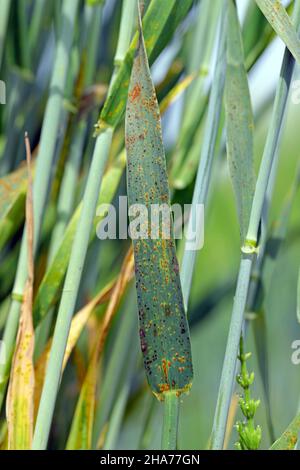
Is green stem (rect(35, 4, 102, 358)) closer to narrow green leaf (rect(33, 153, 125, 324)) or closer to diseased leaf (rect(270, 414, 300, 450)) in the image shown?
narrow green leaf (rect(33, 153, 125, 324))

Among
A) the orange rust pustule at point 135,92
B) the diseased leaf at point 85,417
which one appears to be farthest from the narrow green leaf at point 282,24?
the diseased leaf at point 85,417

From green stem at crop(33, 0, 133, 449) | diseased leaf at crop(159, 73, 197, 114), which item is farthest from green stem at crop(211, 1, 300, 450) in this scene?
diseased leaf at crop(159, 73, 197, 114)

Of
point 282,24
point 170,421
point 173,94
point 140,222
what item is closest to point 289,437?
point 170,421

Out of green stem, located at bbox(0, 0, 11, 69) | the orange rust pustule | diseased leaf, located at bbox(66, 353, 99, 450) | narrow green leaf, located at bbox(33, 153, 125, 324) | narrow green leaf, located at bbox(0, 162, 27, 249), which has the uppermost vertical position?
green stem, located at bbox(0, 0, 11, 69)

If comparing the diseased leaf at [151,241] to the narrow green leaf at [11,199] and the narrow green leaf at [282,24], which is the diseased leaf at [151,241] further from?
the narrow green leaf at [11,199]

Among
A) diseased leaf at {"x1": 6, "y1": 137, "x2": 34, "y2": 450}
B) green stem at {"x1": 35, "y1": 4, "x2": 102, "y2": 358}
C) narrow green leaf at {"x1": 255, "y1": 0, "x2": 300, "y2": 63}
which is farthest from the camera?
green stem at {"x1": 35, "y1": 4, "x2": 102, "y2": 358}

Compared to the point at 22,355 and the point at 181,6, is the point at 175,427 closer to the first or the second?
the point at 22,355

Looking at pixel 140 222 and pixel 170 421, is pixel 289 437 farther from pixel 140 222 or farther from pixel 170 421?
pixel 140 222
